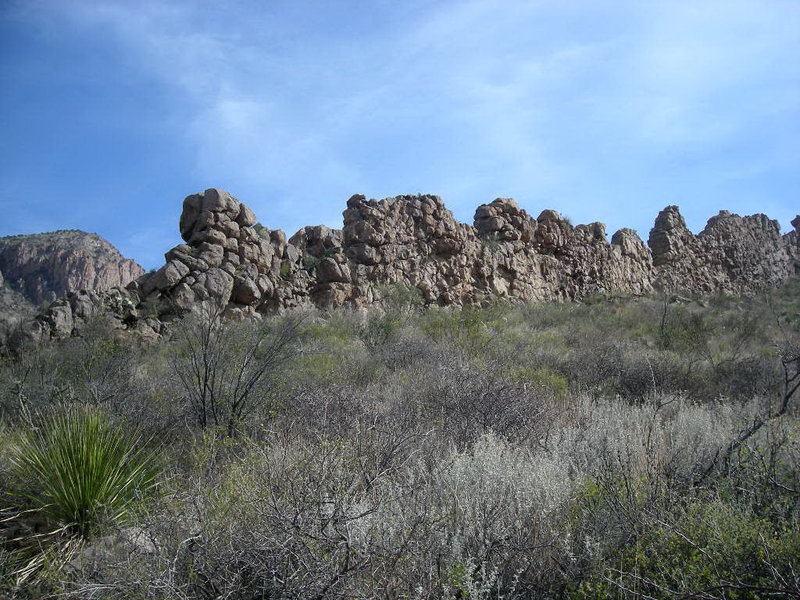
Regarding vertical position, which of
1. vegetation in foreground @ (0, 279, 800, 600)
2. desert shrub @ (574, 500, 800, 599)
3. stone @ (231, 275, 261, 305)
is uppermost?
stone @ (231, 275, 261, 305)

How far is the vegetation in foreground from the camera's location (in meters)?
2.73

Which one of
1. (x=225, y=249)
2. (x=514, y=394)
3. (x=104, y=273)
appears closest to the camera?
(x=514, y=394)

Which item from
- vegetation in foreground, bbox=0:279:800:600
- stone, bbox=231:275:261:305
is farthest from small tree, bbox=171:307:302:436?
stone, bbox=231:275:261:305

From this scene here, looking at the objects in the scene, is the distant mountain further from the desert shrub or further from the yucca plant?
the desert shrub

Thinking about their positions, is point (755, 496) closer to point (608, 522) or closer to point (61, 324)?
point (608, 522)

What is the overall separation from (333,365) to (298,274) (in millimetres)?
8470

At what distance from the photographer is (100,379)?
25.7 ft

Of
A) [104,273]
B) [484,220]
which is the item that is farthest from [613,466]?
[104,273]

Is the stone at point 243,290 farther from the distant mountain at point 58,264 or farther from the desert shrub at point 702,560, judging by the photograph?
the distant mountain at point 58,264

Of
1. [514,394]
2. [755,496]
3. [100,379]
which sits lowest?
[755,496]

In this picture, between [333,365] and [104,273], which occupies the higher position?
[104,273]

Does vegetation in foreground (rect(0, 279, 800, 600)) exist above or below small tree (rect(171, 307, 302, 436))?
below

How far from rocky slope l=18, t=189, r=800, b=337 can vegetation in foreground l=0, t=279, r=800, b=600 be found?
5548mm

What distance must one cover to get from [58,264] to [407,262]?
23748 millimetres
